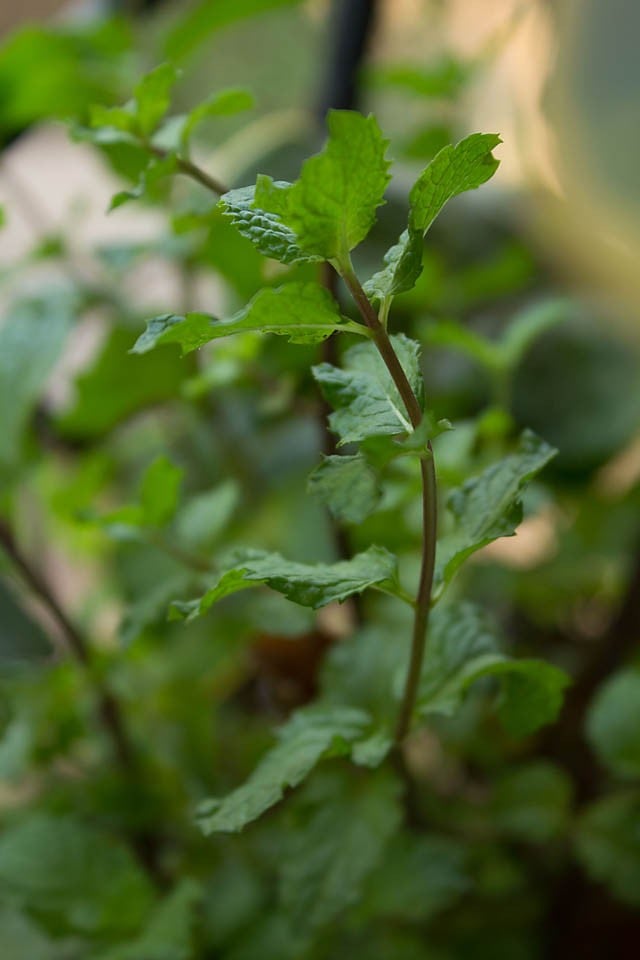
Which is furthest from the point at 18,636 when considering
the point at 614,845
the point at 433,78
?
the point at 433,78

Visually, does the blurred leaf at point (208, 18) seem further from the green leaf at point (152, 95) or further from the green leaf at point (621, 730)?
the green leaf at point (621, 730)

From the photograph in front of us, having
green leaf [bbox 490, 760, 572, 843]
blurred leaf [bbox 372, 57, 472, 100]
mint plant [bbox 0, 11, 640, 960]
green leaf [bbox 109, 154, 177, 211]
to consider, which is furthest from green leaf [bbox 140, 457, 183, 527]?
blurred leaf [bbox 372, 57, 472, 100]

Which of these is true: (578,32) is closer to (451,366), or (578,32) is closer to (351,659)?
(451,366)

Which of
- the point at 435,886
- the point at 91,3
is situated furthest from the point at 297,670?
the point at 91,3

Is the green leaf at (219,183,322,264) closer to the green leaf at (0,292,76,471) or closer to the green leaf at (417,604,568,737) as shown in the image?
the green leaf at (417,604,568,737)

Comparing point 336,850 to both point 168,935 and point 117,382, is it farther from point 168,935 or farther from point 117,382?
point 117,382

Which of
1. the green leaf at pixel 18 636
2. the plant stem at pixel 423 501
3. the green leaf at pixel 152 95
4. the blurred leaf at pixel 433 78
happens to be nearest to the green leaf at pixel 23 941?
the green leaf at pixel 18 636
